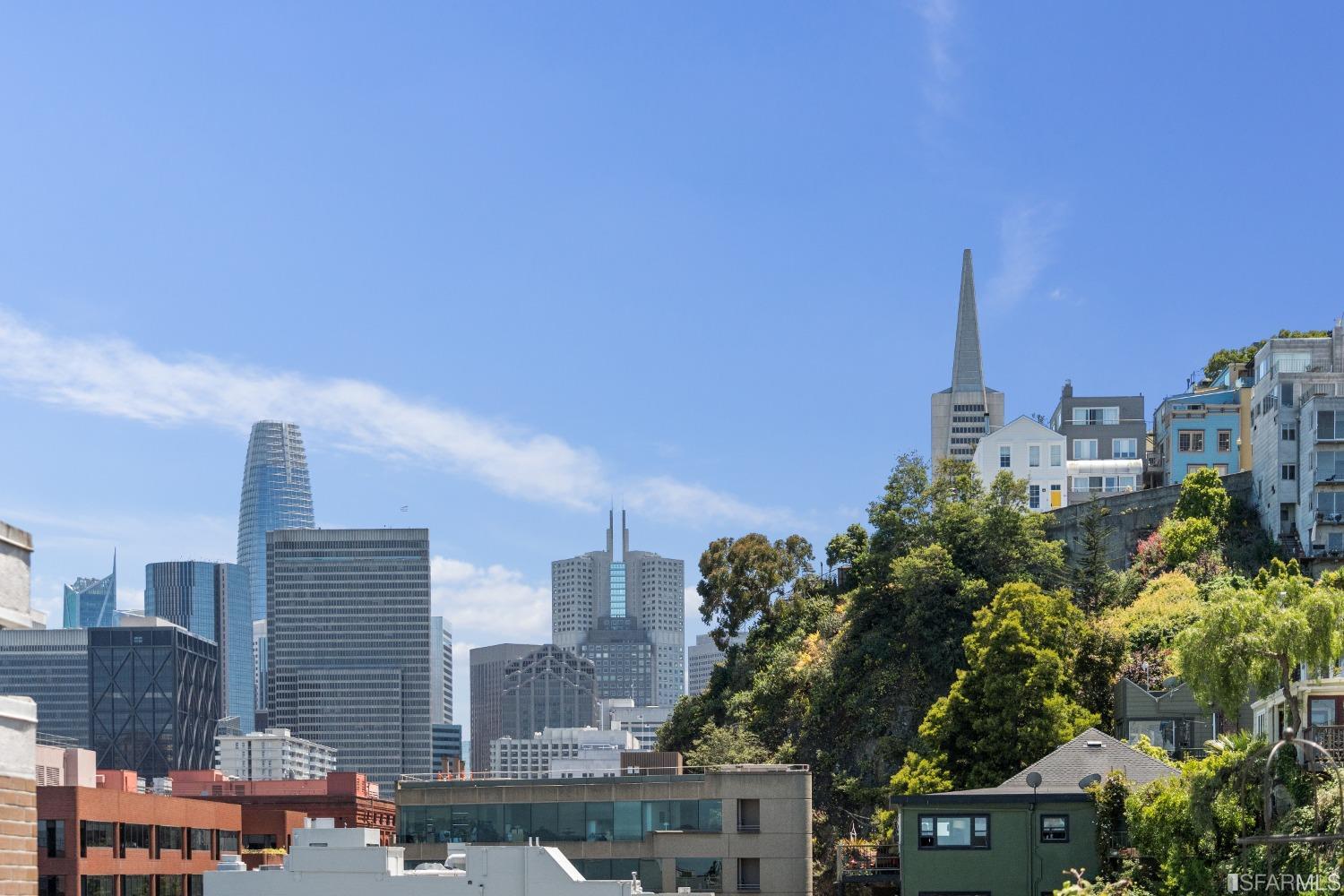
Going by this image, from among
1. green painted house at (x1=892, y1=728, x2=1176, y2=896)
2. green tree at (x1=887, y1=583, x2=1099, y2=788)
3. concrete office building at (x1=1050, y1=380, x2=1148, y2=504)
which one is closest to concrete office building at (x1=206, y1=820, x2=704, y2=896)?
green painted house at (x1=892, y1=728, x2=1176, y2=896)

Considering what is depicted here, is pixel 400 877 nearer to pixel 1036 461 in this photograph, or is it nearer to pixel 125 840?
pixel 125 840

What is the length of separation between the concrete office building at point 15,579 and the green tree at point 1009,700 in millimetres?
53889

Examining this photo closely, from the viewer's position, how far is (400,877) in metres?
52.5

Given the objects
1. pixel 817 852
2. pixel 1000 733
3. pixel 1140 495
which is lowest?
pixel 817 852

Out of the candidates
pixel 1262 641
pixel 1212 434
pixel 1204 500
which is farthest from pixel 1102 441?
pixel 1262 641

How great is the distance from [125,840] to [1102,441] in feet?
254

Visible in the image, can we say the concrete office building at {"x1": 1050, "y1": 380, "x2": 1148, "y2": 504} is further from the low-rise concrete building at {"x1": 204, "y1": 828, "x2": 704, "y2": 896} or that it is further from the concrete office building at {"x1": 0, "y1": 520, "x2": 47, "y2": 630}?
the concrete office building at {"x1": 0, "y1": 520, "x2": 47, "y2": 630}

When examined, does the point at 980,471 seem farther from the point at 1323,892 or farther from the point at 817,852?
the point at 1323,892

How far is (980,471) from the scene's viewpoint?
118m

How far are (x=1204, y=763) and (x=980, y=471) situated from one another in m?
73.5

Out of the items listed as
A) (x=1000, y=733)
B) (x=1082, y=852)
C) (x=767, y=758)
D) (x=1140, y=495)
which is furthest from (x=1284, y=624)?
(x=1140, y=495)

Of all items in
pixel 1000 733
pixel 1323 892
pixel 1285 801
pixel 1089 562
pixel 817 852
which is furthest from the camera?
pixel 1089 562

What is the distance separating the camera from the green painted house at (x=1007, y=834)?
51250 millimetres

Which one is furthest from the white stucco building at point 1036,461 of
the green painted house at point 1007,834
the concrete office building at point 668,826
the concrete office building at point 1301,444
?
the green painted house at point 1007,834
